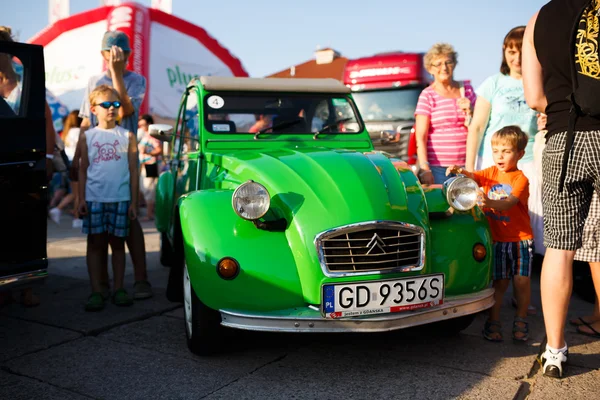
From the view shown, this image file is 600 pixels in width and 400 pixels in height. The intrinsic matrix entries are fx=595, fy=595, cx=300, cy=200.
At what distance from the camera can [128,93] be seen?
5234mm

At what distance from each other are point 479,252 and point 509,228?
0.46 meters

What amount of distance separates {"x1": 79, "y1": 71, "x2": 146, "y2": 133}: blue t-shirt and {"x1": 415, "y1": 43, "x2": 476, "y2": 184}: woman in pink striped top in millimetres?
2445

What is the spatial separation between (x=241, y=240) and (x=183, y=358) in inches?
30.6

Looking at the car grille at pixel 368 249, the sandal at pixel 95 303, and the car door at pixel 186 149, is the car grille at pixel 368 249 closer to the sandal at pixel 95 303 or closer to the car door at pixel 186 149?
the car door at pixel 186 149

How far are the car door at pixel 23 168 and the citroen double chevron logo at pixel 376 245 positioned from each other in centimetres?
195

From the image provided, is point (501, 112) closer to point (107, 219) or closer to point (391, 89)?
point (107, 219)

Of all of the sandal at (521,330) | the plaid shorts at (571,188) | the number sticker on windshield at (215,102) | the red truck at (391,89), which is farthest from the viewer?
the red truck at (391,89)

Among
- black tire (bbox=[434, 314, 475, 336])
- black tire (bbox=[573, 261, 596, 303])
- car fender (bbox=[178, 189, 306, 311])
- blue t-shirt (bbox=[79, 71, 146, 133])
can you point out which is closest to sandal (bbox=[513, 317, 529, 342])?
black tire (bbox=[434, 314, 475, 336])

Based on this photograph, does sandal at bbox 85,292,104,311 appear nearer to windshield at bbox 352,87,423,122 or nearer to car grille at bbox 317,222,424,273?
car grille at bbox 317,222,424,273

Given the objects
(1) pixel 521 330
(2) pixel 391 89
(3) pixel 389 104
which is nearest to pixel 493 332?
(1) pixel 521 330

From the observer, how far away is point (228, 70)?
17.0m

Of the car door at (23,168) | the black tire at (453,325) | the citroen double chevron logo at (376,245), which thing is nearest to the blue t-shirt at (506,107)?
the black tire at (453,325)

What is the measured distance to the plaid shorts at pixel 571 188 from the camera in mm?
2777

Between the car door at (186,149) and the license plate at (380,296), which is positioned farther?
the car door at (186,149)
